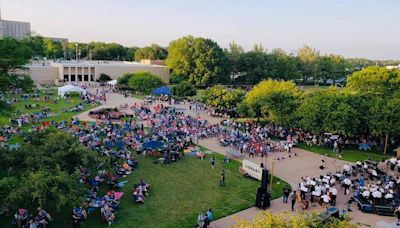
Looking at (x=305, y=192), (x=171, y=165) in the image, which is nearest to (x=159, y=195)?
(x=171, y=165)

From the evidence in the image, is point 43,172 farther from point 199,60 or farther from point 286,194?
point 199,60

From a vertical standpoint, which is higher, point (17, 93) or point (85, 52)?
point (85, 52)

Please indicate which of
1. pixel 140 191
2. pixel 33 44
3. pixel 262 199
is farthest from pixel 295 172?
pixel 33 44

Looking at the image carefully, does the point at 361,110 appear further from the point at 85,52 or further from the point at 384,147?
the point at 85,52

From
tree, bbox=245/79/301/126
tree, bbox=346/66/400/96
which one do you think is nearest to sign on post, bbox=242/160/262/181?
tree, bbox=245/79/301/126

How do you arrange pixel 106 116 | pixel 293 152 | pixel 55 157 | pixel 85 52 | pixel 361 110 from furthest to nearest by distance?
pixel 85 52
pixel 106 116
pixel 361 110
pixel 293 152
pixel 55 157
